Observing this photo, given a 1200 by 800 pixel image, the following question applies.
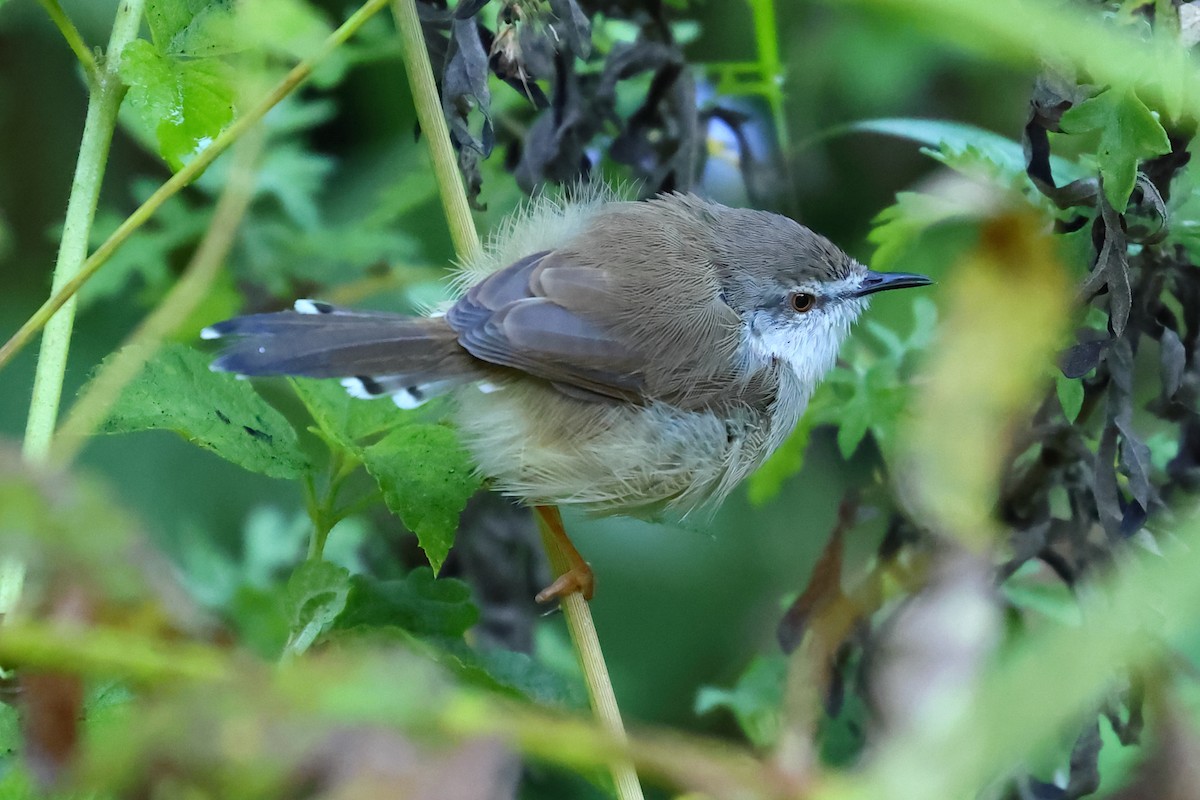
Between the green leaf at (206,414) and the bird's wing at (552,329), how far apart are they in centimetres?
61

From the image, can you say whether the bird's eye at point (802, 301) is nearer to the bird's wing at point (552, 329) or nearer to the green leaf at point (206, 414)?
the bird's wing at point (552, 329)

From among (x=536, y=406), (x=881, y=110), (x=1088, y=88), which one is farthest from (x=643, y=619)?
(x=1088, y=88)

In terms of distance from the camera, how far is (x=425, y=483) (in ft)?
6.22

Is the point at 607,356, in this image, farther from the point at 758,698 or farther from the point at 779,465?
the point at 758,698

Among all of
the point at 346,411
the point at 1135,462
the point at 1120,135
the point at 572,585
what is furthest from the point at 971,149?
the point at 346,411

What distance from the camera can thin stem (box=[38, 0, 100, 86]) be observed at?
1.72m

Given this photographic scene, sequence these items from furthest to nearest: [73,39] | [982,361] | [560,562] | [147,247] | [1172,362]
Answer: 1. [147,247]
2. [560,562]
3. [1172,362]
4. [73,39]
5. [982,361]

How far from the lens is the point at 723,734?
11.5 ft

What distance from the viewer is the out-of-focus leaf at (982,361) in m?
0.58

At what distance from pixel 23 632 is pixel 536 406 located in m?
1.83

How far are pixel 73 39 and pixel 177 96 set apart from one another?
0.17 meters

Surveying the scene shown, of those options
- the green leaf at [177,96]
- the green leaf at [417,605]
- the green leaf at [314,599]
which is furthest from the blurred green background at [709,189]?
the green leaf at [314,599]

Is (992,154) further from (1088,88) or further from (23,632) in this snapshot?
(23,632)

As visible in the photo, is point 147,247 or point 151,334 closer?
point 151,334
